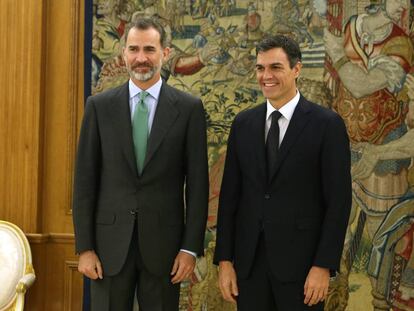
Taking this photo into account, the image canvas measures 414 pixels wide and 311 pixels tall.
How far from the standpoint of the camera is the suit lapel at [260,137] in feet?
9.20

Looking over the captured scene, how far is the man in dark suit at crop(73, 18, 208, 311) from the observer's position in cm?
288

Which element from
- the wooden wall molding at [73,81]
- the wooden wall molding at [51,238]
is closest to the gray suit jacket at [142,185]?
the wooden wall molding at [73,81]

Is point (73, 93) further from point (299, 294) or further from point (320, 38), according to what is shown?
point (299, 294)

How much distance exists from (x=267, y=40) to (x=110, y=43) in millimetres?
1861

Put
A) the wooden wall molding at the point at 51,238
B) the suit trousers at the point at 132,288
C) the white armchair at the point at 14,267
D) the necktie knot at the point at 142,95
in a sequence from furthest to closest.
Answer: the wooden wall molding at the point at 51,238
the white armchair at the point at 14,267
the necktie knot at the point at 142,95
the suit trousers at the point at 132,288

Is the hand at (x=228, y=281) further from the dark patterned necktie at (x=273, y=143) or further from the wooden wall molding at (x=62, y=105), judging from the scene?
the wooden wall molding at (x=62, y=105)

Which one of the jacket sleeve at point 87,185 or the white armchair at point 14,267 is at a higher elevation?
the jacket sleeve at point 87,185

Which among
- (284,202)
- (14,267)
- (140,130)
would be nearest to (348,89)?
(284,202)

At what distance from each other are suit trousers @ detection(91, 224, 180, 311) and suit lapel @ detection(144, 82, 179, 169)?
1.30 ft

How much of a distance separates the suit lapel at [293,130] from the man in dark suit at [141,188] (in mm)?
396

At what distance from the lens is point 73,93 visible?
4.55 metres

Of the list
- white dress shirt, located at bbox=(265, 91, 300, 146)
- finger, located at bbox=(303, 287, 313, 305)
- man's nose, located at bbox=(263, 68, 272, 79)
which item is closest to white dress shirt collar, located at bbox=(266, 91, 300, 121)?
white dress shirt, located at bbox=(265, 91, 300, 146)

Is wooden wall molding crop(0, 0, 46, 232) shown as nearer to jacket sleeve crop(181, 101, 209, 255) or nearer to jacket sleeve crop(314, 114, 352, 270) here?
jacket sleeve crop(181, 101, 209, 255)

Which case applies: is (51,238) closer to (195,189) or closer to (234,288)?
(195,189)
